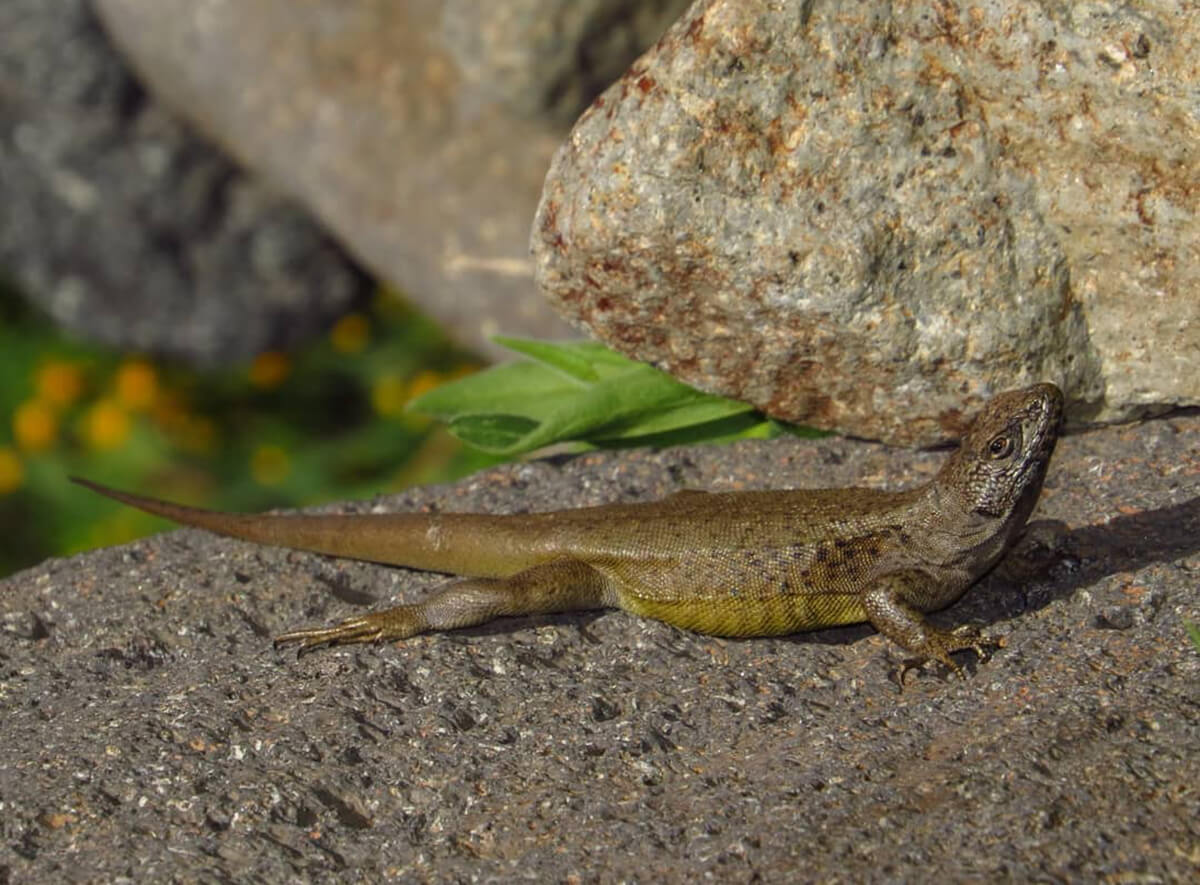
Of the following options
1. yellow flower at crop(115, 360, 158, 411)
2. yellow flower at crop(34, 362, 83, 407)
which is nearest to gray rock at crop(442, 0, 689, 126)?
yellow flower at crop(115, 360, 158, 411)

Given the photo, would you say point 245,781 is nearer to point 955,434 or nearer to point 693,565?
point 693,565

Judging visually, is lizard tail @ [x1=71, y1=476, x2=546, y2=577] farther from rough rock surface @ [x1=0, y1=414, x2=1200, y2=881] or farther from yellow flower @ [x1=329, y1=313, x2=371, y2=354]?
yellow flower @ [x1=329, y1=313, x2=371, y2=354]

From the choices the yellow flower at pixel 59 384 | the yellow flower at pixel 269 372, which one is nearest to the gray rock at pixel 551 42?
the yellow flower at pixel 269 372

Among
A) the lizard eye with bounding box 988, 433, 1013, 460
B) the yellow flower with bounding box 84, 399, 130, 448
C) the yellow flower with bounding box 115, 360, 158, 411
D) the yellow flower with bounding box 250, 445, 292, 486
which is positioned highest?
the lizard eye with bounding box 988, 433, 1013, 460

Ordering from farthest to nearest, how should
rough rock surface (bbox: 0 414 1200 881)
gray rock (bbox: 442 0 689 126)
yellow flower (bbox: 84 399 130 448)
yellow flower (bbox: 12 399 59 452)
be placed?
yellow flower (bbox: 12 399 59 452) < yellow flower (bbox: 84 399 130 448) < gray rock (bbox: 442 0 689 126) < rough rock surface (bbox: 0 414 1200 881)

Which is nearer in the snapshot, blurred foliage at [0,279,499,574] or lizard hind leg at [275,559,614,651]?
lizard hind leg at [275,559,614,651]

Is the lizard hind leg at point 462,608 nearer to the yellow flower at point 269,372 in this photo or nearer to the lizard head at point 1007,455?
the lizard head at point 1007,455

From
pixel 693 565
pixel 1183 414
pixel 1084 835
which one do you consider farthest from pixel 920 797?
pixel 1183 414
